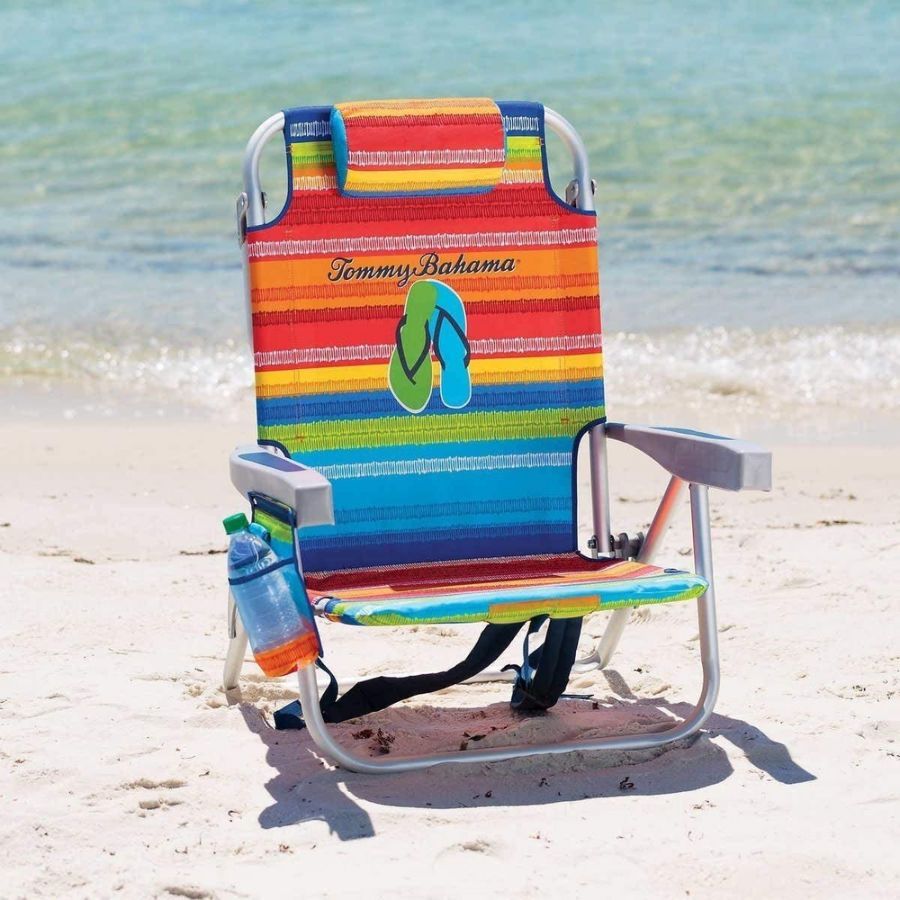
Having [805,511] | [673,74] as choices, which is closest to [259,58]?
[673,74]

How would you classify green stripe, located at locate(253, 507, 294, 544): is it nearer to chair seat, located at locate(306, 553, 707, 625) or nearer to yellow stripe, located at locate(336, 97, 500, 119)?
chair seat, located at locate(306, 553, 707, 625)

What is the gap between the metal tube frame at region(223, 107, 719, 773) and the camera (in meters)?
2.62

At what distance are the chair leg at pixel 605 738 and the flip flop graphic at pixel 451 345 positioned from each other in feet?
2.01

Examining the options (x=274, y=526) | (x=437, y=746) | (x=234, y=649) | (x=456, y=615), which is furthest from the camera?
(x=234, y=649)

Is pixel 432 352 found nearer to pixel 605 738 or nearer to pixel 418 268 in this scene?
pixel 418 268

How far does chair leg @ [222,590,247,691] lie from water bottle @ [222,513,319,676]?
29cm

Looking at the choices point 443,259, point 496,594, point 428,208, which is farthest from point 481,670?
point 428,208

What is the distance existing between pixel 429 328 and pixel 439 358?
7cm

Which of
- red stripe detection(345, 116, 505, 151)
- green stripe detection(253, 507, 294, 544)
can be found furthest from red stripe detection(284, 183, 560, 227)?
green stripe detection(253, 507, 294, 544)

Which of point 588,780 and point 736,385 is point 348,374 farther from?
point 736,385

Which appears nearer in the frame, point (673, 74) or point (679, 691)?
point (679, 691)

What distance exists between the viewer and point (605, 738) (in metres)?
2.77

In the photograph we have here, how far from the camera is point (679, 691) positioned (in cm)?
321

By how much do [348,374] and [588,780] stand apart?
1.01 m
